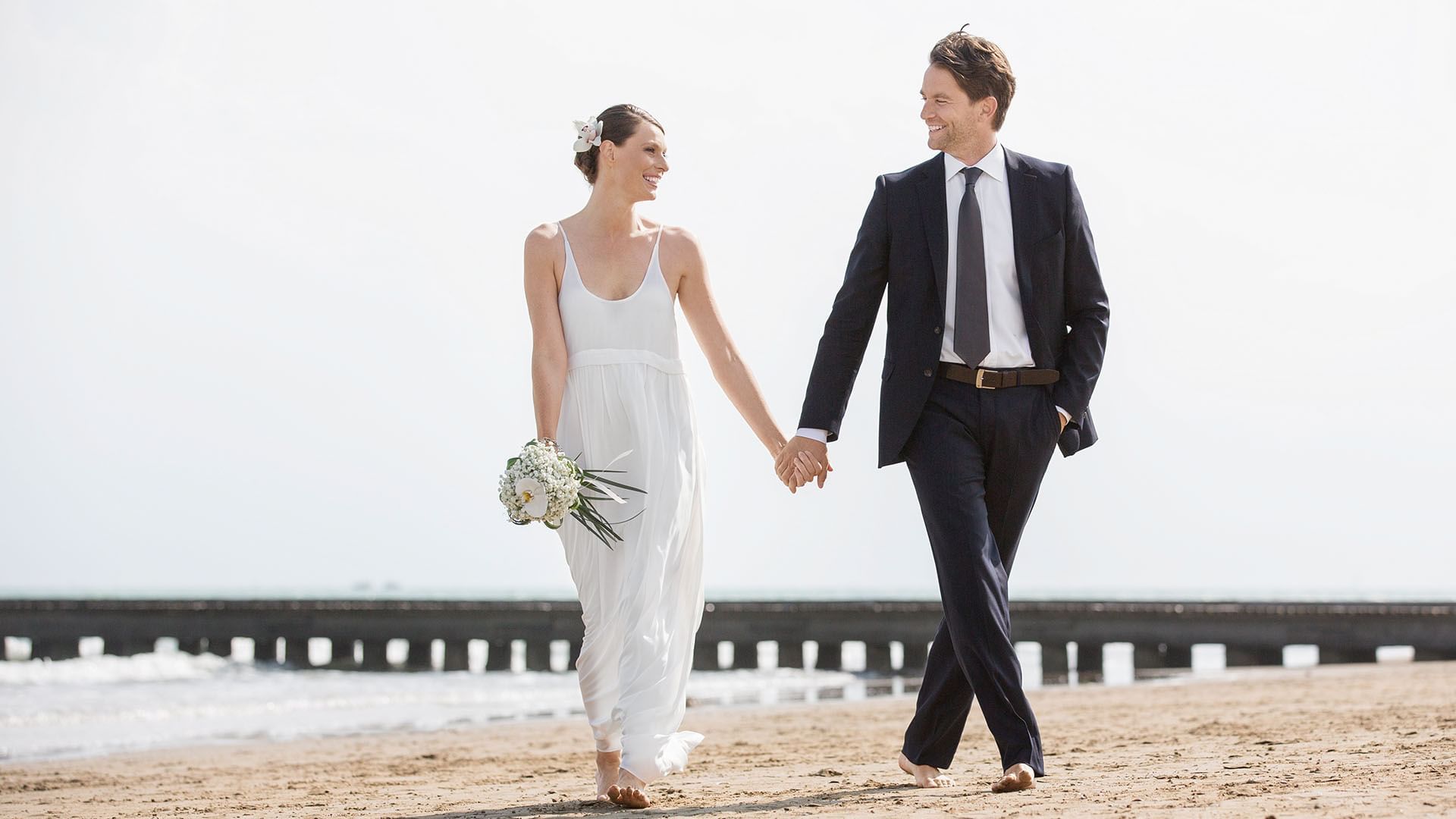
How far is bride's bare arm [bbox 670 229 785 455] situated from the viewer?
3.97 meters

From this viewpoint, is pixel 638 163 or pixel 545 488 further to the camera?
pixel 638 163

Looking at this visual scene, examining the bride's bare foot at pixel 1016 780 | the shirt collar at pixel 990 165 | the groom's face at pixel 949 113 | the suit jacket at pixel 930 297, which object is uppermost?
the groom's face at pixel 949 113

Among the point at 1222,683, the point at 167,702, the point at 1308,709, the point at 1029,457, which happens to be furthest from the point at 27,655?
the point at 1029,457

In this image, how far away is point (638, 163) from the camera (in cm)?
393

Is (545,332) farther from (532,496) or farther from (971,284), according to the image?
(971,284)

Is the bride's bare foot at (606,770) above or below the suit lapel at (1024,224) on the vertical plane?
below

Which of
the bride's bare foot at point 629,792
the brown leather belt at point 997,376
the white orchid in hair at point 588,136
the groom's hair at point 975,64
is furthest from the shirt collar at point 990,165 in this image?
the bride's bare foot at point 629,792

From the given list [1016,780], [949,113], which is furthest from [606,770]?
[949,113]

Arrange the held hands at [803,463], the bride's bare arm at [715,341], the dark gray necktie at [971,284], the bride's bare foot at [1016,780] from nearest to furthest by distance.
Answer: the bride's bare foot at [1016,780] < the dark gray necktie at [971,284] < the held hands at [803,463] < the bride's bare arm at [715,341]

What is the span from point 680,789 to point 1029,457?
1.56 metres

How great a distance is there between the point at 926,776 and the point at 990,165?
1709mm

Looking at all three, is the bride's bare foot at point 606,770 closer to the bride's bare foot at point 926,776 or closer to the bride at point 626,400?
the bride at point 626,400

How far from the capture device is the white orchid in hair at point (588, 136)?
3.97 metres

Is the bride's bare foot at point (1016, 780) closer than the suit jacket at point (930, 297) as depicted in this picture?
Yes
